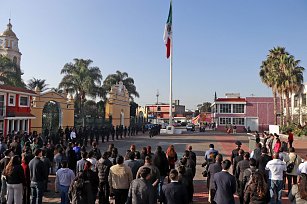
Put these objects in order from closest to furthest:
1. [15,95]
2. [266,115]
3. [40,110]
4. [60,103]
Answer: [15,95] < [40,110] < [60,103] < [266,115]

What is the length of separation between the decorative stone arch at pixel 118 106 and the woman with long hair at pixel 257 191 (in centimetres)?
3179

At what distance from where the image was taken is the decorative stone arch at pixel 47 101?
25.8m

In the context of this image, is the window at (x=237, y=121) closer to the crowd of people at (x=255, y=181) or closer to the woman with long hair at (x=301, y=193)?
the crowd of people at (x=255, y=181)

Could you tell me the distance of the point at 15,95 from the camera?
23.3m

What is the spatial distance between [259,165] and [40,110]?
2162 cm

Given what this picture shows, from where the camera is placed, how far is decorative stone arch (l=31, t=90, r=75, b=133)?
84.8 feet

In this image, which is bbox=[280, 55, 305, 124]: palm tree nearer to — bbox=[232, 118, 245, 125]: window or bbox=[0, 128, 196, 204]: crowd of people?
bbox=[232, 118, 245, 125]: window

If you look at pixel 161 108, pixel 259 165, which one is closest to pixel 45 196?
pixel 259 165

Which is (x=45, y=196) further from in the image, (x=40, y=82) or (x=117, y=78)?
(x=117, y=78)

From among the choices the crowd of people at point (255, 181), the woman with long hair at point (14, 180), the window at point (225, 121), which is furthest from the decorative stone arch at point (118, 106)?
the woman with long hair at point (14, 180)

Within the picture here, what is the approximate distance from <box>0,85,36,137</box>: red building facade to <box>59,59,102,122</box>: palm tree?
13.9 m

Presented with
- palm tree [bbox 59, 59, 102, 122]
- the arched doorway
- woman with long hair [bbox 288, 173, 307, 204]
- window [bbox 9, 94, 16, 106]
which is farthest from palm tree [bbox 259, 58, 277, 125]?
woman with long hair [bbox 288, 173, 307, 204]

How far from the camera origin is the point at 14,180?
6.74m

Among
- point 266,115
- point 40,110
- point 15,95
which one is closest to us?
point 15,95
